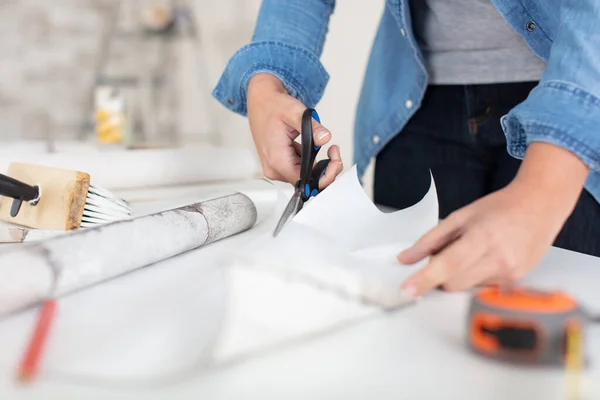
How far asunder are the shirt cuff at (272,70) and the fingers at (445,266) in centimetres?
47

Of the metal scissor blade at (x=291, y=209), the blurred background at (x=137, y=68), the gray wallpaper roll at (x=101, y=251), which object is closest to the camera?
the gray wallpaper roll at (x=101, y=251)

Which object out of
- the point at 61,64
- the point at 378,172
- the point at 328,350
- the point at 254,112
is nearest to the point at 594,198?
the point at 378,172

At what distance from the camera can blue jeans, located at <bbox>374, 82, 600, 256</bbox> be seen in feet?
2.69

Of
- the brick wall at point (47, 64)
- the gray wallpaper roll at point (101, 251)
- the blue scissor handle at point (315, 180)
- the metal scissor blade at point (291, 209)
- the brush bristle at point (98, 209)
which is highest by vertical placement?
the blue scissor handle at point (315, 180)

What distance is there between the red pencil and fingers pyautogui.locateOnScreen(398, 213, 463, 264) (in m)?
0.27

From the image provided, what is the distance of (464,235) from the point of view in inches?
17.5

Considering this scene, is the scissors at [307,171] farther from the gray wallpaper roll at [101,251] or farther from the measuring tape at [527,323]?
the measuring tape at [527,323]

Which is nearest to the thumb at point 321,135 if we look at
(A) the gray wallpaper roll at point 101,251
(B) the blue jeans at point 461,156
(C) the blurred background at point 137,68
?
(A) the gray wallpaper roll at point 101,251

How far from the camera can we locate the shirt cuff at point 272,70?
2.75 ft

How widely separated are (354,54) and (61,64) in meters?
1.53

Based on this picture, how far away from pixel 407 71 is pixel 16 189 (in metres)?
0.62

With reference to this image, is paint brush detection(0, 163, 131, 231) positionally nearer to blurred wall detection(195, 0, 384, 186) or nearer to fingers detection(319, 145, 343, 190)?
fingers detection(319, 145, 343, 190)

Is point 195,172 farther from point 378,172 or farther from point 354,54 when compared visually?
point 354,54

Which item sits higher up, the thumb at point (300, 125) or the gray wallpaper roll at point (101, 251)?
the thumb at point (300, 125)
